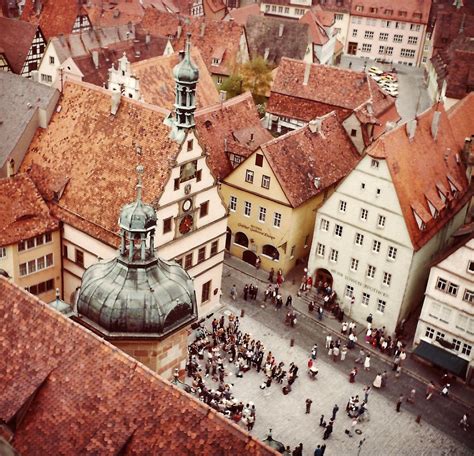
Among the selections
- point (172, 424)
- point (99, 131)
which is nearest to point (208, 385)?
point (99, 131)

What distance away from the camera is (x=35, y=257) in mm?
50438

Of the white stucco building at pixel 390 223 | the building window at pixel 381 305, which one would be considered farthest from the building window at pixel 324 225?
the building window at pixel 381 305

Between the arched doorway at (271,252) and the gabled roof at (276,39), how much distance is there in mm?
39824

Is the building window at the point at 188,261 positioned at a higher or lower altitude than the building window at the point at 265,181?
lower

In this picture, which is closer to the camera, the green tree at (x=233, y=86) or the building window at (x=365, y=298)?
the building window at (x=365, y=298)

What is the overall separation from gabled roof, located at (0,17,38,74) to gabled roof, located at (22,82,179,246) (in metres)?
35.4

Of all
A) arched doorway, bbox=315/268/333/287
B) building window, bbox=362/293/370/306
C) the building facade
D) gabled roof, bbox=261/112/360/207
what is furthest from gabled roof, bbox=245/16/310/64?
building window, bbox=362/293/370/306

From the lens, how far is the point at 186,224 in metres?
50.2

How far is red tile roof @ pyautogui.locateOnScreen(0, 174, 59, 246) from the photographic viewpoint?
48.6m

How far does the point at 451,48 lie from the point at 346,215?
166 feet

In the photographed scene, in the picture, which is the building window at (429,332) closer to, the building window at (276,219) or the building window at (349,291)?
the building window at (349,291)

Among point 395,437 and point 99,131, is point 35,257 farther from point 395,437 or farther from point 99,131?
point 395,437

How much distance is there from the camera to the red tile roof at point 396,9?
12381 centimetres

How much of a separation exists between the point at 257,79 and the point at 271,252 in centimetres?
2944
